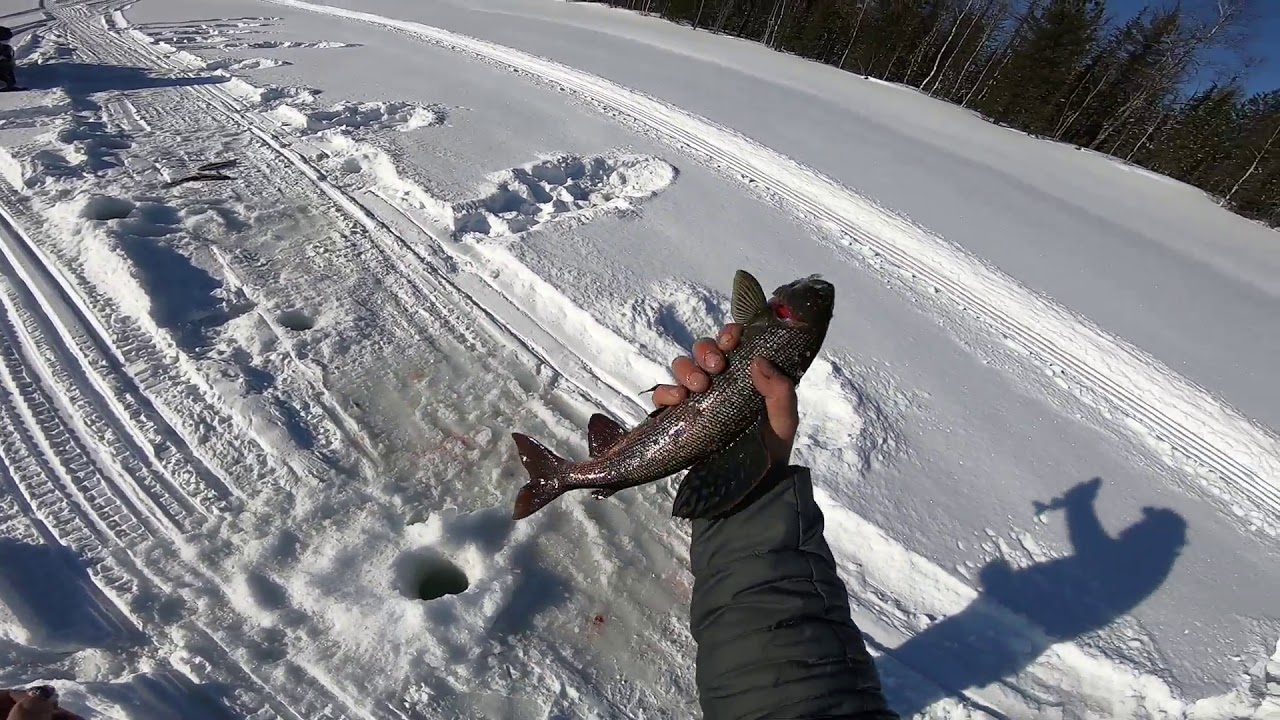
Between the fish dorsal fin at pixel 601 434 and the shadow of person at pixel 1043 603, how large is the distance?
172cm

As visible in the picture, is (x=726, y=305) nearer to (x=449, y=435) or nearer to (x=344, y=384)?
(x=449, y=435)

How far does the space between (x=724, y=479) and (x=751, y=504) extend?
0.13 m

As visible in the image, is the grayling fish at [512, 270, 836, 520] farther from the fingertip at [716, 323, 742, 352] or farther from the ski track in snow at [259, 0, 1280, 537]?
the ski track in snow at [259, 0, 1280, 537]

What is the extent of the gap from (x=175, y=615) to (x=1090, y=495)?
5167 mm

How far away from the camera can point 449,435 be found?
3.37 metres

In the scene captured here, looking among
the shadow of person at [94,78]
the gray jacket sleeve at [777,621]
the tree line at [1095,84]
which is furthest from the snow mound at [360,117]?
the tree line at [1095,84]

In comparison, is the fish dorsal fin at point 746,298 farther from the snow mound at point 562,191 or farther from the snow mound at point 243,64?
the snow mound at point 243,64

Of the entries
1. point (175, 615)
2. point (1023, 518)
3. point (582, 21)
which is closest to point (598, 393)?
point (175, 615)

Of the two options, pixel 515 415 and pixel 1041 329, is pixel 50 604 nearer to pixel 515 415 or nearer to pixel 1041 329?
pixel 515 415

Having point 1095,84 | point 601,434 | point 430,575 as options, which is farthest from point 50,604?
point 1095,84

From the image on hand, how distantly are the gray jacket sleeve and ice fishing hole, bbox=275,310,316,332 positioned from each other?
124 inches

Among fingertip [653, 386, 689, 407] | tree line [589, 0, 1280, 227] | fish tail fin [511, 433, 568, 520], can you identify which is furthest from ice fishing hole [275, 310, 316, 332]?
tree line [589, 0, 1280, 227]

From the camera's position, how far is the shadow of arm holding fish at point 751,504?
167 centimetres

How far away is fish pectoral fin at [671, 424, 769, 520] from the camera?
2.04 meters
